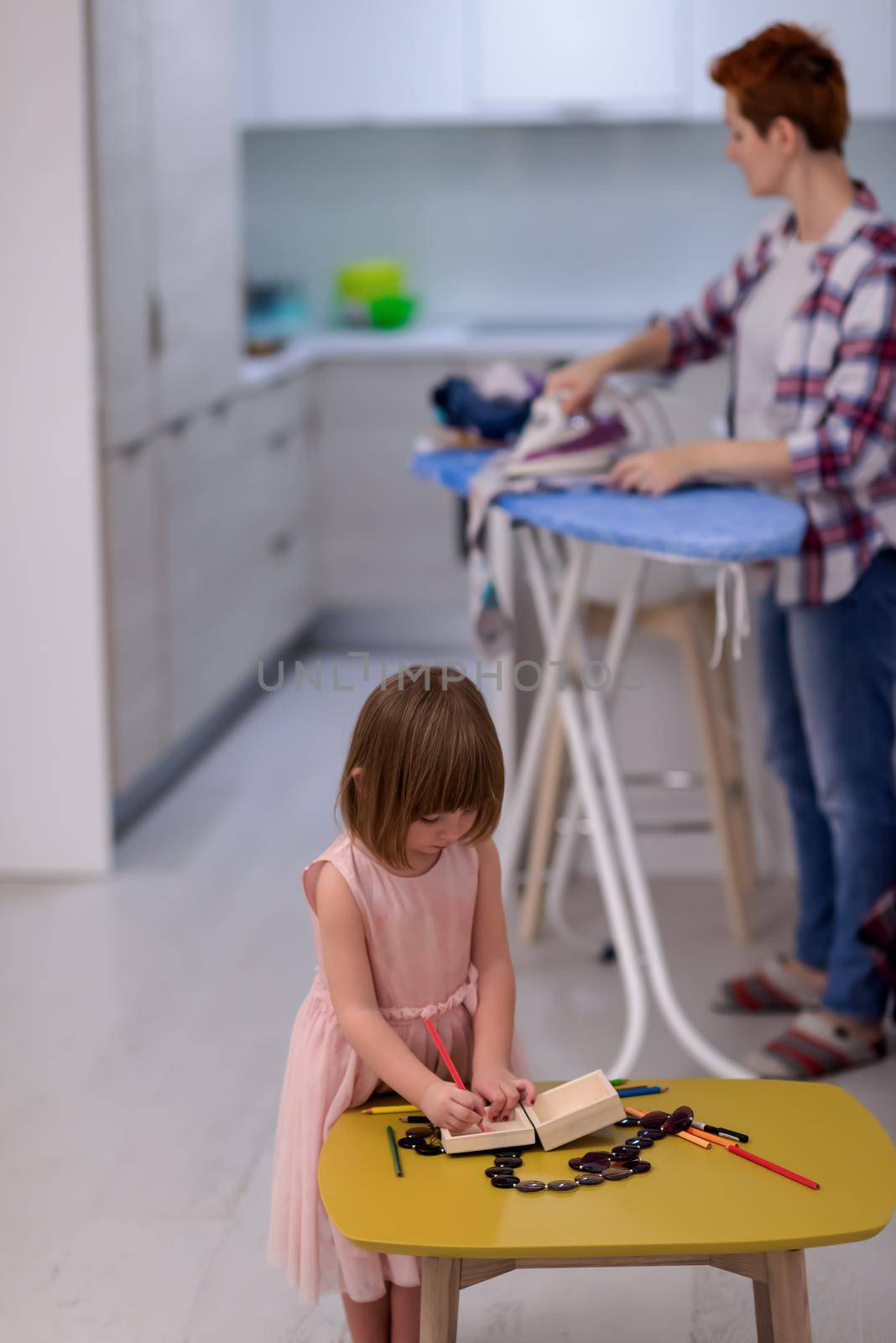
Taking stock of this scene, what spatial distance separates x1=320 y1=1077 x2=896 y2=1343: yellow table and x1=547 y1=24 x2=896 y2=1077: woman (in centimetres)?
93

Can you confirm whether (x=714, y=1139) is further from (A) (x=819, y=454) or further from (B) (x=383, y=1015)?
(A) (x=819, y=454)

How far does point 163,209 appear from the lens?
11.3 feet

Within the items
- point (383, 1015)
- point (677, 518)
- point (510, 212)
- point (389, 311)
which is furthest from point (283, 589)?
point (383, 1015)

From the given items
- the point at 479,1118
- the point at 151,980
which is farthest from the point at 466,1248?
the point at 151,980

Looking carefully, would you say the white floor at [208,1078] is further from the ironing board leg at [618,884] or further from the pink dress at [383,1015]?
the pink dress at [383,1015]

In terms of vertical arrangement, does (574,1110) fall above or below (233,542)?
above

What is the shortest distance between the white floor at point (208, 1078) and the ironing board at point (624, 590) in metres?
0.17

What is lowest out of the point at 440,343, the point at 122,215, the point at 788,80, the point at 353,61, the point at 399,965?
the point at 399,965

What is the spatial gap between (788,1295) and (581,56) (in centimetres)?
403

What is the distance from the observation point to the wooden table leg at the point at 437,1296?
4.13ft

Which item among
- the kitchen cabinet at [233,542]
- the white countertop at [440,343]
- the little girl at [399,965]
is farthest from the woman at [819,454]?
the white countertop at [440,343]

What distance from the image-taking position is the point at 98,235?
3.08 metres

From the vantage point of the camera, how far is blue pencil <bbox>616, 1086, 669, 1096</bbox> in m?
1.43

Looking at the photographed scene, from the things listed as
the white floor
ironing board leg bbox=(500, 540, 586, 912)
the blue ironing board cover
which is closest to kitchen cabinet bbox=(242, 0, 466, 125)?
the white floor
